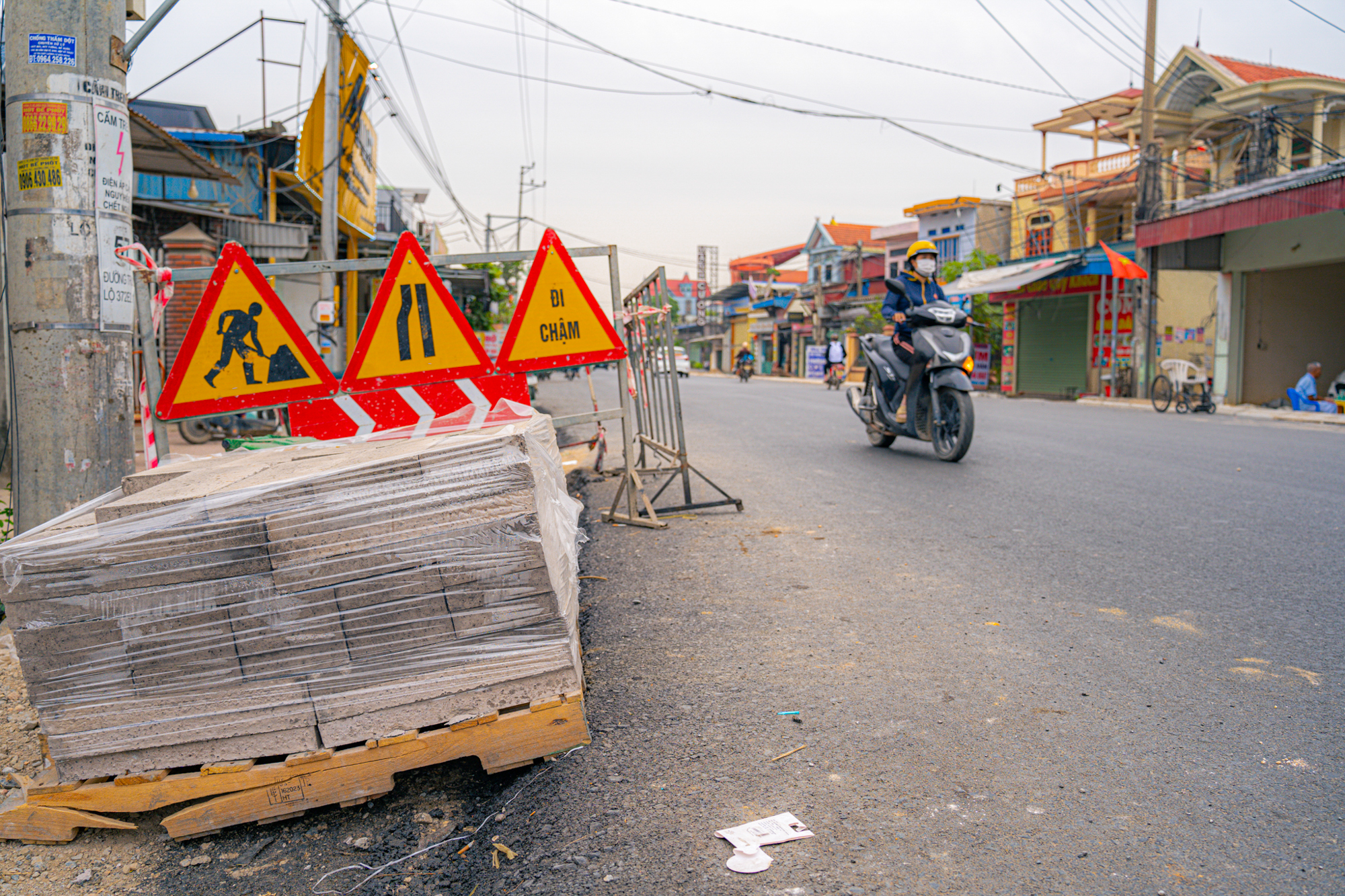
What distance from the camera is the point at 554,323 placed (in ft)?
16.5

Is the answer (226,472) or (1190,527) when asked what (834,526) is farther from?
(226,472)

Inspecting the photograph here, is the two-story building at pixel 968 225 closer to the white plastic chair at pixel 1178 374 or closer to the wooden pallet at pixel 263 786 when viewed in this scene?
the white plastic chair at pixel 1178 374

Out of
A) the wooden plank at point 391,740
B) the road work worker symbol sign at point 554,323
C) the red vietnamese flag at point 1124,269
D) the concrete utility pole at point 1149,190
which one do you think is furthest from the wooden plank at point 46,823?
the concrete utility pole at point 1149,190

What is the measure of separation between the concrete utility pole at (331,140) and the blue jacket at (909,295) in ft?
26.2

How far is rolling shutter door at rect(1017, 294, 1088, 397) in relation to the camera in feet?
83.8

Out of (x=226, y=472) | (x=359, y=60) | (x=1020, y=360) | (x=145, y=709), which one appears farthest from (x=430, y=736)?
(x=1020, y=360)

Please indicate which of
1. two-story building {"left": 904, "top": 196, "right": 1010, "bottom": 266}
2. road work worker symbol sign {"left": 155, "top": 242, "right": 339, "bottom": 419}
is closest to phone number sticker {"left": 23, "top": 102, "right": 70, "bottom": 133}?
road work worker symbol sign {"left": 155, "top": 242, "right": 339, "bottom": 419}

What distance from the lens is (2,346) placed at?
23.5ft

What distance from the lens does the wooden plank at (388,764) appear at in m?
2.39

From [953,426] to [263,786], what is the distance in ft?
23.6

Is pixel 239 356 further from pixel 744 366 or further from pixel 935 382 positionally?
pixel 744 366

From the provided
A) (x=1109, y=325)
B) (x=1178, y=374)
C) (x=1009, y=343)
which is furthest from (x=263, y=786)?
(x=1009, y=343)

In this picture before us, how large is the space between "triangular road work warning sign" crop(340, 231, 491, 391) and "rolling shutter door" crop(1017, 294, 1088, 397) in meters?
24.4

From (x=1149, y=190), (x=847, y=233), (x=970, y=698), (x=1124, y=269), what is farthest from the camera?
(x=847, y=233)
